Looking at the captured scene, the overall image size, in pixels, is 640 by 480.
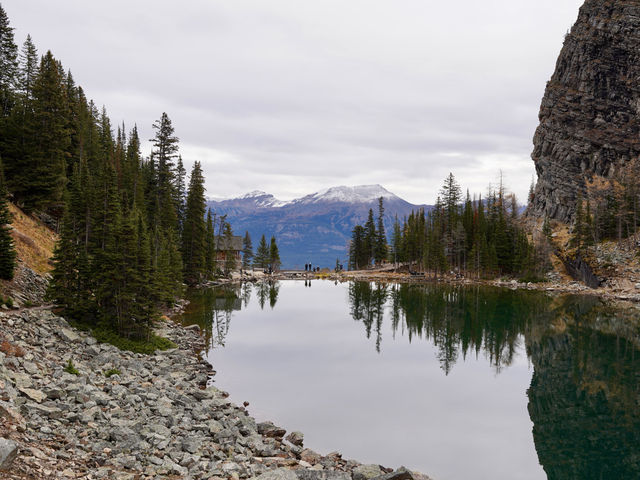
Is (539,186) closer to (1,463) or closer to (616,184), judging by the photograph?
(616,184)

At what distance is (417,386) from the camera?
1172 inches

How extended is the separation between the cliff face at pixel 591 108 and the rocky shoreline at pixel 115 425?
412ft

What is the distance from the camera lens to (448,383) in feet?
101

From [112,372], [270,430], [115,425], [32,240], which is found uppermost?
[32,240]

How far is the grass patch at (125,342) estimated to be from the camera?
2539 cm

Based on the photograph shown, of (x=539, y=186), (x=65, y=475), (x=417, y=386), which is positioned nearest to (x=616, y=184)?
(x=539, y=186)

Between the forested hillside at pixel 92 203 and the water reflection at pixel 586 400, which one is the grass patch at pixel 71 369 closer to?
the forested hillside at pixel 92 203

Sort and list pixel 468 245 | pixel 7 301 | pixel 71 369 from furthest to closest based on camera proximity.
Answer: pixel 468 245, pixel 7 301, pixel 71 369

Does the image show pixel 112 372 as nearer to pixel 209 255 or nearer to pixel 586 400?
pixel 586 400

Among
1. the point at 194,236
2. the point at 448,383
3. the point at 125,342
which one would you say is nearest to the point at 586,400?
the point at 448,383

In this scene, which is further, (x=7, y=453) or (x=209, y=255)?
(x=209, y=255)

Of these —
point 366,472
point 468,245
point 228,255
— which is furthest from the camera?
point 468,245

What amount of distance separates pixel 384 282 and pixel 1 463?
→ 10159cm

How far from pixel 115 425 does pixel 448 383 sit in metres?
23.4
